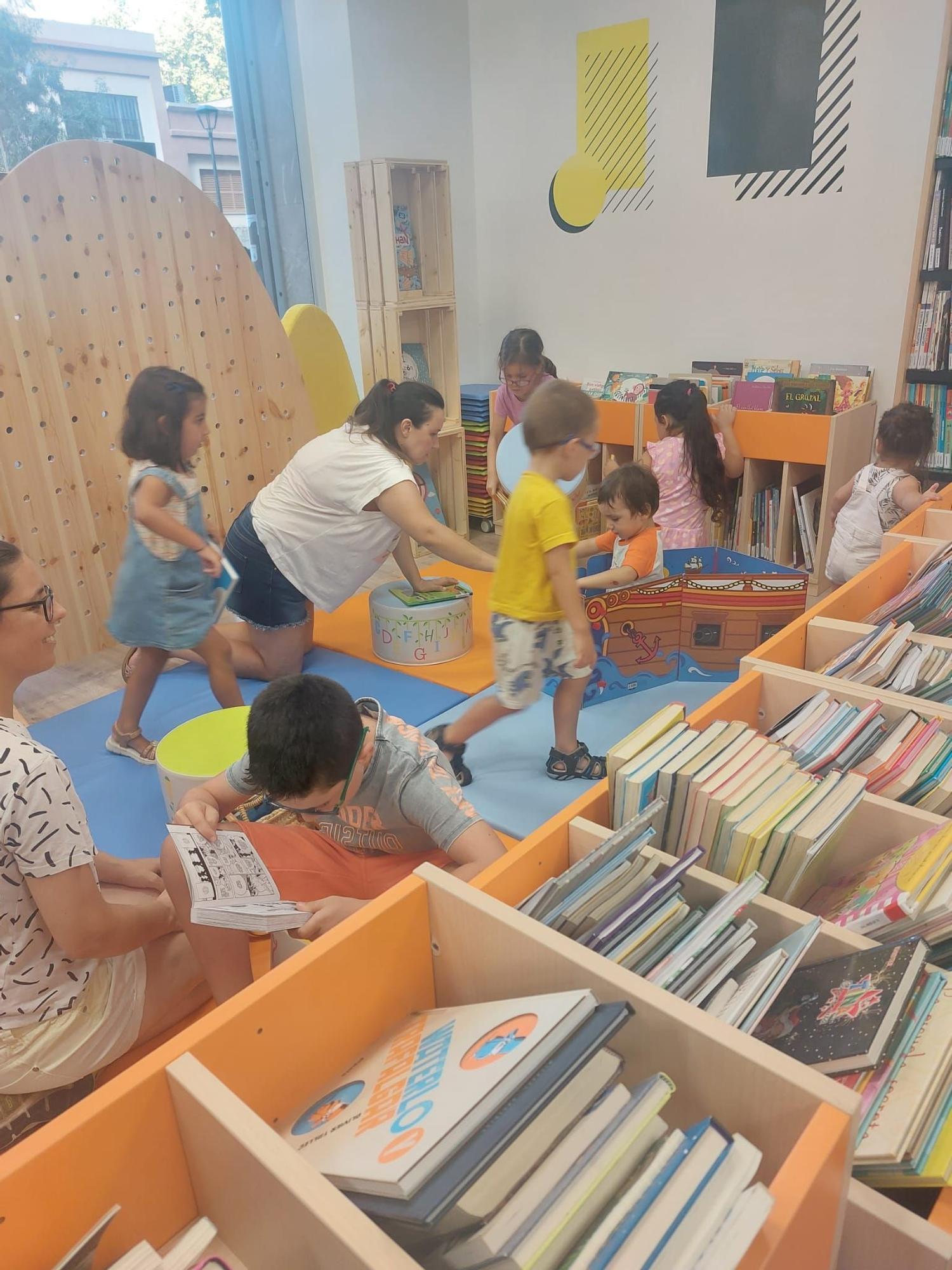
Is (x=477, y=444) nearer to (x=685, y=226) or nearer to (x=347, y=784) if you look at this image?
(x=685, y=226)

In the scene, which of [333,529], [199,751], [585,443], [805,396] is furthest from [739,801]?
[805,396]

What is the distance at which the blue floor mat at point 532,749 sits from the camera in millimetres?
2525

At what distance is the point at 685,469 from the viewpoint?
356 cm

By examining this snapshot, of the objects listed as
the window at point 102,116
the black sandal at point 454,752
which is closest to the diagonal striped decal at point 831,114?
the window at point 102,116

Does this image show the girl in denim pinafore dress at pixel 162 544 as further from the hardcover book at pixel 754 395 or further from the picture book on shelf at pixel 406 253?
the hardcover book at pixel 754 395

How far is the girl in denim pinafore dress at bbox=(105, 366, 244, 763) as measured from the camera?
103 inches

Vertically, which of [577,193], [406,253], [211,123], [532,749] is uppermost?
[211,123]

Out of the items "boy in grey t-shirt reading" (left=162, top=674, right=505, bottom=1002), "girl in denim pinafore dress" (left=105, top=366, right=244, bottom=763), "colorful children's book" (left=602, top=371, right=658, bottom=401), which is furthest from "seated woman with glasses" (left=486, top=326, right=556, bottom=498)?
"boy in grey t-shirt reading" (left=162, top=674, right=505, bottom=1002)

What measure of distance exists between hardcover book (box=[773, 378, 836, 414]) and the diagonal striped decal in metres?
0.86

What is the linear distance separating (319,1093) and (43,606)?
892 mm

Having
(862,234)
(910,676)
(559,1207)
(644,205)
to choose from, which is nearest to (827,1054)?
(559,1207)

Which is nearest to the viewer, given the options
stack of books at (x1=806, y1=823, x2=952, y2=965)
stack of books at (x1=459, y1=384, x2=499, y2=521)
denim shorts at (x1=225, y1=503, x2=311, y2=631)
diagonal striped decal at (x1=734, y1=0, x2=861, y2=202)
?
A: stack of books at (x1=806, y1=823, x2=952, y2=965)

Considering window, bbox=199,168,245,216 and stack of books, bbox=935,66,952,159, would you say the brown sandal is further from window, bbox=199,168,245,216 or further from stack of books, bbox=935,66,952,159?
stack of books, bbox=935,66,952,159

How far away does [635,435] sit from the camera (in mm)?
4418
